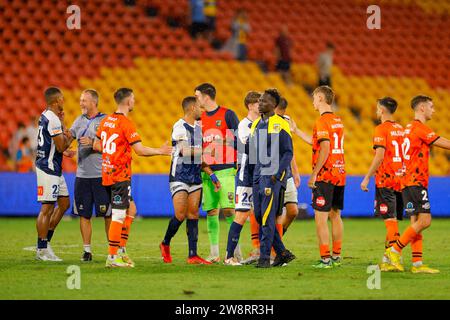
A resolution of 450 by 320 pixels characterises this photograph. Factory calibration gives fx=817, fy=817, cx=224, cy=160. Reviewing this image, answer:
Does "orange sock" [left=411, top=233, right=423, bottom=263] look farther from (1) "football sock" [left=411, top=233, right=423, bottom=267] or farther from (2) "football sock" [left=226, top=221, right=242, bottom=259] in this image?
(2) "football sock" [left=226, top=221, right=242, bottom=259]

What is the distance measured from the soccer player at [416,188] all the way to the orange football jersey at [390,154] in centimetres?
53

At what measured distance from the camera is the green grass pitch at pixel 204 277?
26.9 ft

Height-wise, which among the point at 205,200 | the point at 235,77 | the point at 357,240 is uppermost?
the point at 235,77

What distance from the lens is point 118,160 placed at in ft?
34.0

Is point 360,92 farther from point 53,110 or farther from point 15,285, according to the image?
point 15,285

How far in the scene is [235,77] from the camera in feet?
81.7

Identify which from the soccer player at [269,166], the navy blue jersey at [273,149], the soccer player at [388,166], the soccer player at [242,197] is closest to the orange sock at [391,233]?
the soccer player at [388,166]

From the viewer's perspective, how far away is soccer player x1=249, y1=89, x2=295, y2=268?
10359 mm

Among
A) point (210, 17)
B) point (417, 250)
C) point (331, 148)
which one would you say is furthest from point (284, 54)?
point (417, 250)

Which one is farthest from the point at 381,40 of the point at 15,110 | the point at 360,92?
the point at 15,110

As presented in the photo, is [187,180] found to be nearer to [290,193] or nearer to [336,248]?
[290,193]

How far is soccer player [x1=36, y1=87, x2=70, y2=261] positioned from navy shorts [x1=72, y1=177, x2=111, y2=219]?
36 centimetres

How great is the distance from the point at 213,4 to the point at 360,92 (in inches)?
214

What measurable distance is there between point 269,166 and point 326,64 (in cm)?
1526
